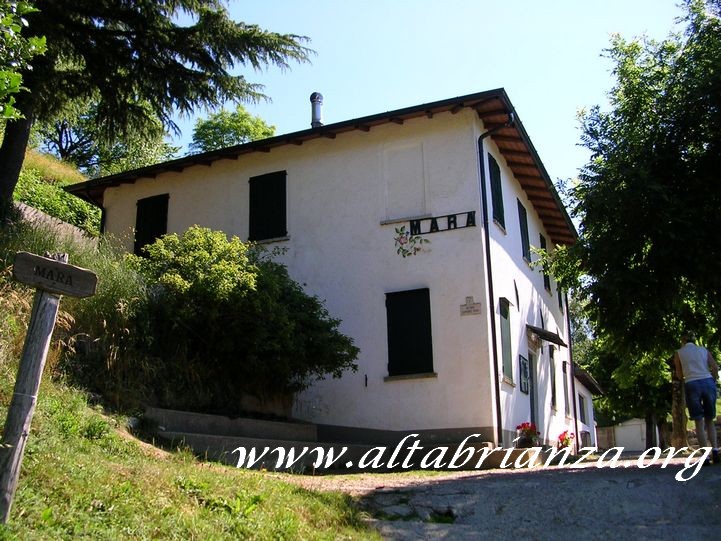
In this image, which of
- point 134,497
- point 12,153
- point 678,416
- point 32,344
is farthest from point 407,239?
point 32,344

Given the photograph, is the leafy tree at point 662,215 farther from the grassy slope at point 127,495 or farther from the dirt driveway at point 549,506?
the grassy slope at point 127,495

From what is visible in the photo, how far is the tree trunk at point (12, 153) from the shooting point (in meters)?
13.0

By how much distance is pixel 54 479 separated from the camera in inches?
200

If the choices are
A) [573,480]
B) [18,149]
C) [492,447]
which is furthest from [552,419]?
[18,149]

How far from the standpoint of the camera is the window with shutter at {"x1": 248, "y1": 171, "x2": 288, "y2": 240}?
15.2 m

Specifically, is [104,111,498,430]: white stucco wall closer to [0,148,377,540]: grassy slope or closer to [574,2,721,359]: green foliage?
[574,2,721,359]: green foliage

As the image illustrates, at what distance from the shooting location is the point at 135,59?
13453 mm

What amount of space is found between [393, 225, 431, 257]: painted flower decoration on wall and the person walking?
527 centimetres

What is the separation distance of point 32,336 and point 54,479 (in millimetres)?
1084

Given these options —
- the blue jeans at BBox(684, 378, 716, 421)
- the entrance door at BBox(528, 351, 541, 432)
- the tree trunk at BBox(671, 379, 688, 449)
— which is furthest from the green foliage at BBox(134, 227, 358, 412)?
the tree trunk at BBox(671, 379, 688, 449)

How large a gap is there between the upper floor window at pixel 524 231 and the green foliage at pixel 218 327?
640cm

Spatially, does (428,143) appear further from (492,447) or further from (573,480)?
(573,480)

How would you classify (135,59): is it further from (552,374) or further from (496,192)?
(552,374)

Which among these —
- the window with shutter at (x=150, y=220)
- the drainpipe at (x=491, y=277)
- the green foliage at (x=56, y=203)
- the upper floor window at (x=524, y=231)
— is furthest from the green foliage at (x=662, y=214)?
the green foliage at (x=56, y=203)
